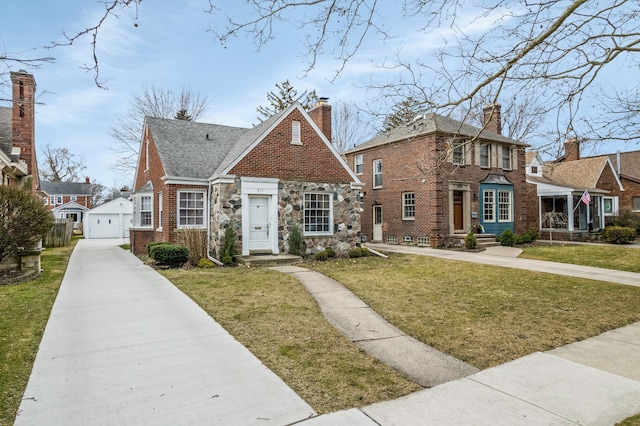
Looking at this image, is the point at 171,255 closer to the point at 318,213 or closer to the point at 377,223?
the point at 318,213

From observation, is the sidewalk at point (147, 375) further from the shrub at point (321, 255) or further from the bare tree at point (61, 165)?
the bare tree at point (61, 165)

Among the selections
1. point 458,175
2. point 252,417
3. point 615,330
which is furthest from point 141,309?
point 458,175

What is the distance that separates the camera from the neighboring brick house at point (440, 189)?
61.8 feet

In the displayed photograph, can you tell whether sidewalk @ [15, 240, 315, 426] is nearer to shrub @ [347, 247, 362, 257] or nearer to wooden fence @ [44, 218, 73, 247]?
shrub @ [347, 247, 362, 257]

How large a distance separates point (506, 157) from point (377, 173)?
7254mm

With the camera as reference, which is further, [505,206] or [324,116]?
[505,206]

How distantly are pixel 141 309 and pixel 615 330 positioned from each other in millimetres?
7826

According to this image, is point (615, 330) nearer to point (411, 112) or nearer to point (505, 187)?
point (411, 112)

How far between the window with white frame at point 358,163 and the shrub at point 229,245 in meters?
11.9

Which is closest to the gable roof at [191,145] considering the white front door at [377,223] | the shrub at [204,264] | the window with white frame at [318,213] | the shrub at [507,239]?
the shrub at [204,264]

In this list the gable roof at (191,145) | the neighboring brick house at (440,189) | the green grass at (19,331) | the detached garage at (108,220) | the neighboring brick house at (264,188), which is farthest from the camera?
the detached garage at (108,220)

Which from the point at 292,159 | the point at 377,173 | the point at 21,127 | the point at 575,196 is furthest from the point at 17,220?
the point at 575,196

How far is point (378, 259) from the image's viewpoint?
14602mm

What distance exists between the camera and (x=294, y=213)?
14.6m
